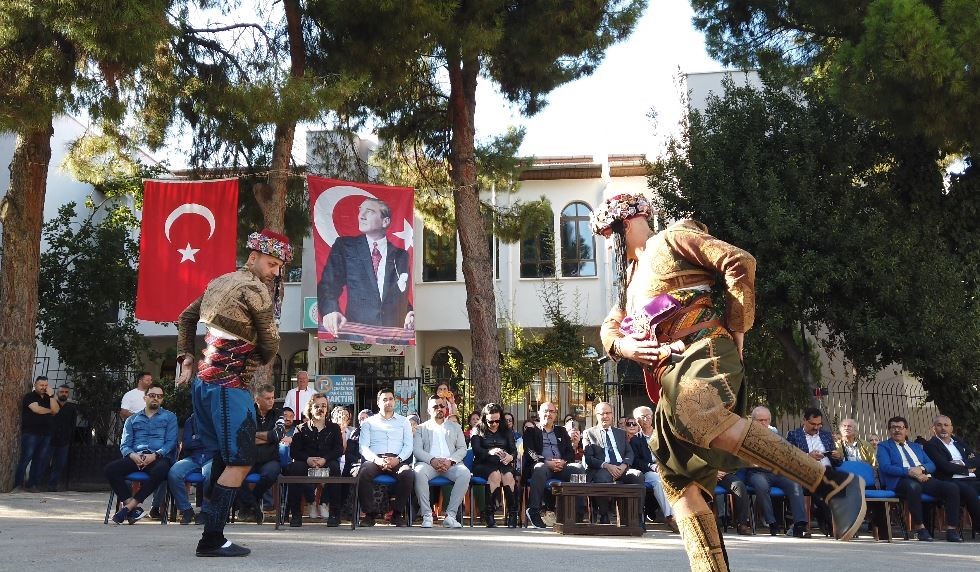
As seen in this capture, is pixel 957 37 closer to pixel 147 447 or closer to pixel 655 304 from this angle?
pixel 655 304

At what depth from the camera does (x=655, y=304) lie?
3686 mm

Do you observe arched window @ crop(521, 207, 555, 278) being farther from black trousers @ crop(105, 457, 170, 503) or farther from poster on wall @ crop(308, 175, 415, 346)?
black trousers @ crop(105, 457, 170, 503)

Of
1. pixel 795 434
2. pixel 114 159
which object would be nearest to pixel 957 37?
pixel 795 434

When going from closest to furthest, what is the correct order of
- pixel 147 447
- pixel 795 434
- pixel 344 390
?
pixel 147 447 < pixel 795 434 < pixel 344 390

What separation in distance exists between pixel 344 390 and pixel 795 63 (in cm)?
1121

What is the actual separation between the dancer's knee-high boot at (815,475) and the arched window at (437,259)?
1990 cm

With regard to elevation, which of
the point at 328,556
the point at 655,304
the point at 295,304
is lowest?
the point at 328,556

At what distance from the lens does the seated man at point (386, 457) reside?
9773 millimetres

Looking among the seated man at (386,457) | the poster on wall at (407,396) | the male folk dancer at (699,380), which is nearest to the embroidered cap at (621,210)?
the male folk dancer at (699,380)

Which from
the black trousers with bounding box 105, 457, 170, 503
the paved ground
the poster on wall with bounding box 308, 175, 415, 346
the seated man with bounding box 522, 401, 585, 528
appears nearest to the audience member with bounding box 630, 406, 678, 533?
the paved ground

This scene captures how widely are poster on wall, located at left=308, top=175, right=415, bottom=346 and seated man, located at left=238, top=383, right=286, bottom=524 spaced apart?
239 centimetres

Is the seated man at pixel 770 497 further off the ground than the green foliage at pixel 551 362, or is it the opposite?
the green foliage at pixel 551 362

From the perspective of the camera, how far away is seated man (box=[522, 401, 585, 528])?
10.2 m

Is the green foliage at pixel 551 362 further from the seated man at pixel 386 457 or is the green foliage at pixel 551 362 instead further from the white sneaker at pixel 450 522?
the white sneaker at pixel 450 522
